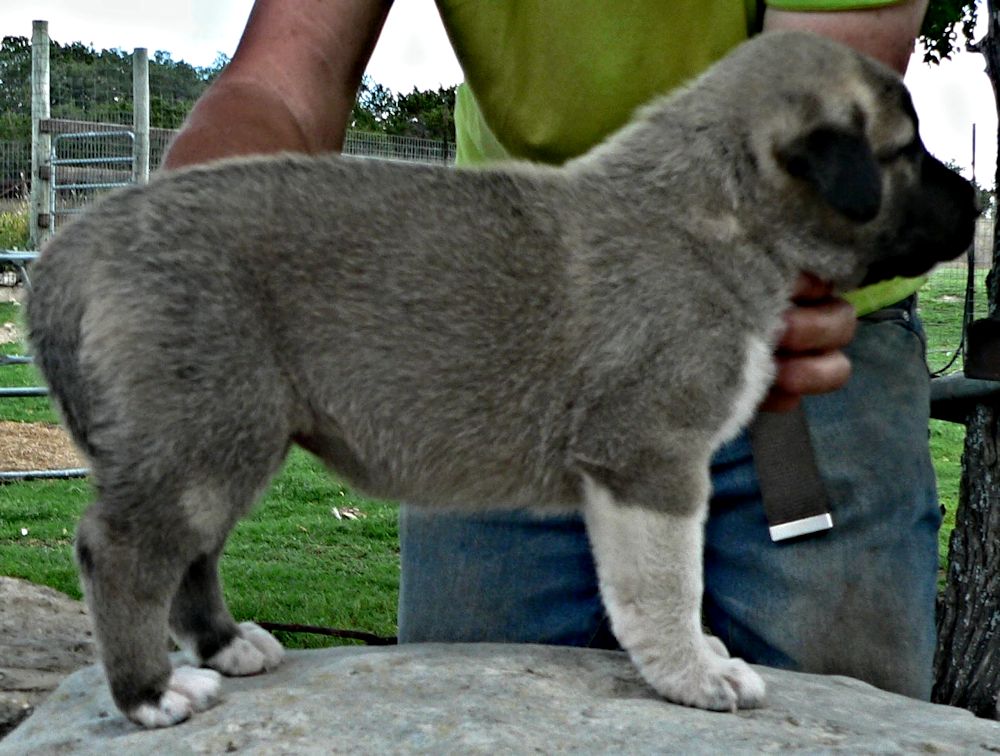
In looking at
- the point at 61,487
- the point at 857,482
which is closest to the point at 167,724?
the point at 857,482

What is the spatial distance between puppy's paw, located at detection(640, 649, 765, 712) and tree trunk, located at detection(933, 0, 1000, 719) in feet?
6.88

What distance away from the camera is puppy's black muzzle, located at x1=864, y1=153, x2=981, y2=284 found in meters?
3.06

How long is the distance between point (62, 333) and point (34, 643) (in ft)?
10.1

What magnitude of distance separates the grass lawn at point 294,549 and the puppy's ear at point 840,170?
347cm

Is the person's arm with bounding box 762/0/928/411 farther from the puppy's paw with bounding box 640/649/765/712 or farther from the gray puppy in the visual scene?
the puppy's paw with bounding box 640/649/765/712

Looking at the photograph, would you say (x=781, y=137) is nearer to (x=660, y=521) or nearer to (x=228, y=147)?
(x=660, y=521)

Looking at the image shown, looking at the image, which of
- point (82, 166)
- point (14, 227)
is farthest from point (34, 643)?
point (14, 227)

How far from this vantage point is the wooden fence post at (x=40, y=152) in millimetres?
16000

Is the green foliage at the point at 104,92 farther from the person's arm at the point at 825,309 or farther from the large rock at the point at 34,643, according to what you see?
the person's arm at the point at 825,309

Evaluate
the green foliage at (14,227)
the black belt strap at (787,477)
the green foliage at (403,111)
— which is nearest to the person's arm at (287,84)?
the black belt strap at (787,477)

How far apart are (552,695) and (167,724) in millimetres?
810

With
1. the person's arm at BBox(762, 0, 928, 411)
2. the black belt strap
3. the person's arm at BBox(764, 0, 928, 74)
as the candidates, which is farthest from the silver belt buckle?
the person's arm at BBox(764, 0, 928, 74)

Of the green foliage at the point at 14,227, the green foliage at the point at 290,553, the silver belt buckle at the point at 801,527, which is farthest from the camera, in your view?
the green foliage at the point at 14,227

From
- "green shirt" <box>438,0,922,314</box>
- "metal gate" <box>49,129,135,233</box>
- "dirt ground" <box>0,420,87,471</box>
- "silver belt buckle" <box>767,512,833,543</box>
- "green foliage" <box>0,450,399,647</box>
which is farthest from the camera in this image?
"metal gate" <box>49,129,135,233</box>
